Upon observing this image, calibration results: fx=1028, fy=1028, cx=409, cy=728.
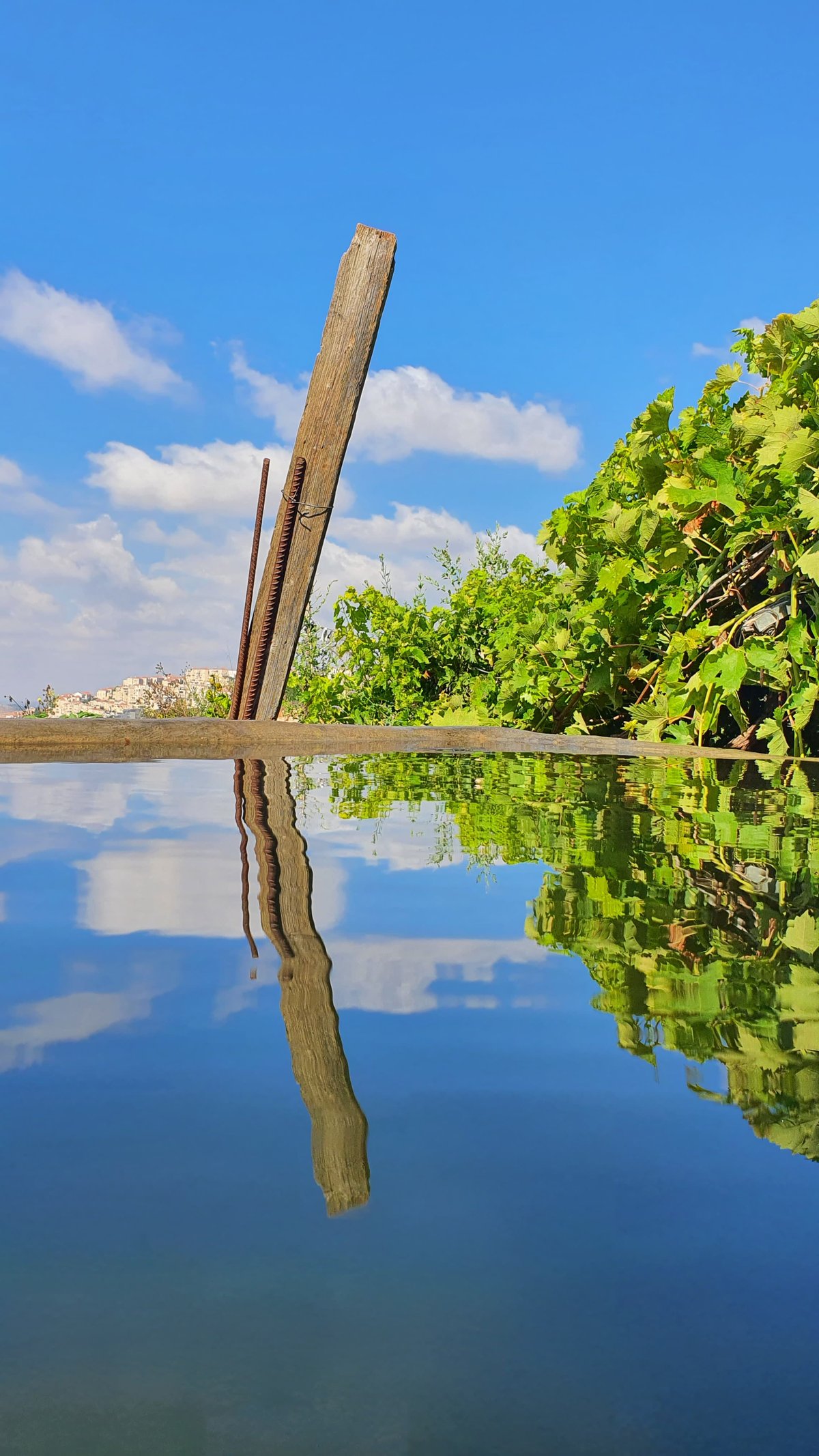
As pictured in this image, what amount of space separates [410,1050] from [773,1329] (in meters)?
0.32

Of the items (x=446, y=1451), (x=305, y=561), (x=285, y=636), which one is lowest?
(x=446, y=1451)

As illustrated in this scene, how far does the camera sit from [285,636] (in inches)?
194

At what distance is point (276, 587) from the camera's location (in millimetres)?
4801

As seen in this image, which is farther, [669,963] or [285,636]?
[285,636]

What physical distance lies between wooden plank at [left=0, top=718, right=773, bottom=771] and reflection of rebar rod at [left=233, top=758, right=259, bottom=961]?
868 millimetres

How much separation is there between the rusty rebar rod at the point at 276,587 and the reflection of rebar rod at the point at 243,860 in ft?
6.93

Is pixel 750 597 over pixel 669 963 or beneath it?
over

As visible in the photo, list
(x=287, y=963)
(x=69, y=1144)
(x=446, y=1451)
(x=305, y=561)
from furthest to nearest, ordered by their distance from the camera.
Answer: (x=305, y=561)
(x=287, y=963)
(x=69, y=1144)
(x=446, y=1451)

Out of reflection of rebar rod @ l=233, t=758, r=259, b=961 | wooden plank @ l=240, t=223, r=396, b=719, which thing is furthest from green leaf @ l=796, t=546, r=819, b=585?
wooden plank @ l=240, t=223, r=396, b=719

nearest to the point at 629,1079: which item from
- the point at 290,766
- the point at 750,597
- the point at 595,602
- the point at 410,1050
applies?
the point at 410,1050

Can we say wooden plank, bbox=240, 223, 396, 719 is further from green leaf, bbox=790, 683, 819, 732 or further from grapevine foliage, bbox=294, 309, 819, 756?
green leaf, bbox=790, 683, 819, 732

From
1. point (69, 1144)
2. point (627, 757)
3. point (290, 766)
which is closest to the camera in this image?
point (69, 1144)

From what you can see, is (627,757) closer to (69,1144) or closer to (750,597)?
(750,597)

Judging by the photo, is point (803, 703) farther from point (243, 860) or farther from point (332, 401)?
point (243, 860)
